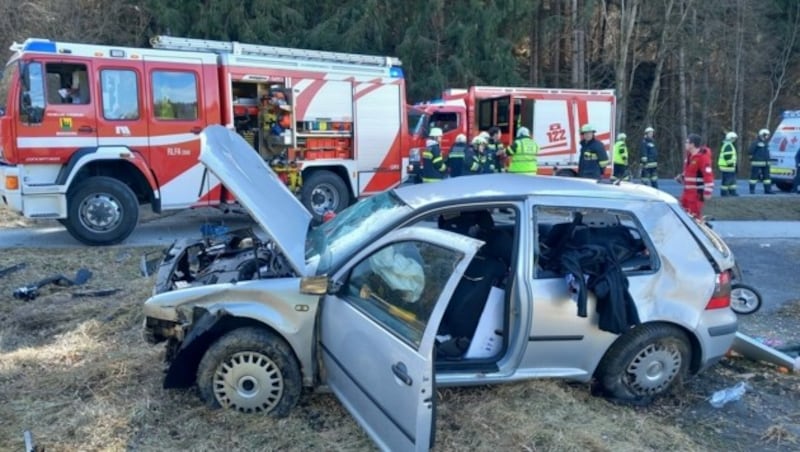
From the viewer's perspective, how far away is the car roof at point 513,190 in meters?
4.02

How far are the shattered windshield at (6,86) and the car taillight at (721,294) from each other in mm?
8714

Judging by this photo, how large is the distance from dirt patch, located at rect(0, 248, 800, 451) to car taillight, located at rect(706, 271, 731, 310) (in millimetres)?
648

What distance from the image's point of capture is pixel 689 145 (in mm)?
9328

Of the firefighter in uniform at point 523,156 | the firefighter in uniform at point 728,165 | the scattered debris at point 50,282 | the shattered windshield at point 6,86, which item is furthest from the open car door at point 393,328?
the firefighter in uniform at point 728,165

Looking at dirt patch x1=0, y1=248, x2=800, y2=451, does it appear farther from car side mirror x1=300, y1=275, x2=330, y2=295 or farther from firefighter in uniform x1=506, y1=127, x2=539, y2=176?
firefighter in uniform x1=506, y1=127, x2=539, y2=176

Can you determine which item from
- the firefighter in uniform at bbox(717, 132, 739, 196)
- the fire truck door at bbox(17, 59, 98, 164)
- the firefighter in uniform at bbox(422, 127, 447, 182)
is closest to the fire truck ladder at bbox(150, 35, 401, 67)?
the fire truck door at bbox(17, 59, 98, 164)

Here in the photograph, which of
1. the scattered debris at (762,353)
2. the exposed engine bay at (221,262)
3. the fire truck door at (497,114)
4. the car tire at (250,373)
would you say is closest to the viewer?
the car tire at (250,373)

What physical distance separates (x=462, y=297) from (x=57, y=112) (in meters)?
7.15

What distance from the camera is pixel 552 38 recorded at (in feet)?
88.8

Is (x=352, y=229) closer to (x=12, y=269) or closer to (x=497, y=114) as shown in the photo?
(x=12, y=269)

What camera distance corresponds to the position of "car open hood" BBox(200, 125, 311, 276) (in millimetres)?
3902

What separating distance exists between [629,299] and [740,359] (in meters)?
1.82

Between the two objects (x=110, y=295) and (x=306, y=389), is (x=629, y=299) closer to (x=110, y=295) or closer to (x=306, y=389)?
(x=306, y=389)

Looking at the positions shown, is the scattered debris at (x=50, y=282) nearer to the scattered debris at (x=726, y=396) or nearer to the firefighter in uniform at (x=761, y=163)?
the scattered debris at (x=726, y=396)
